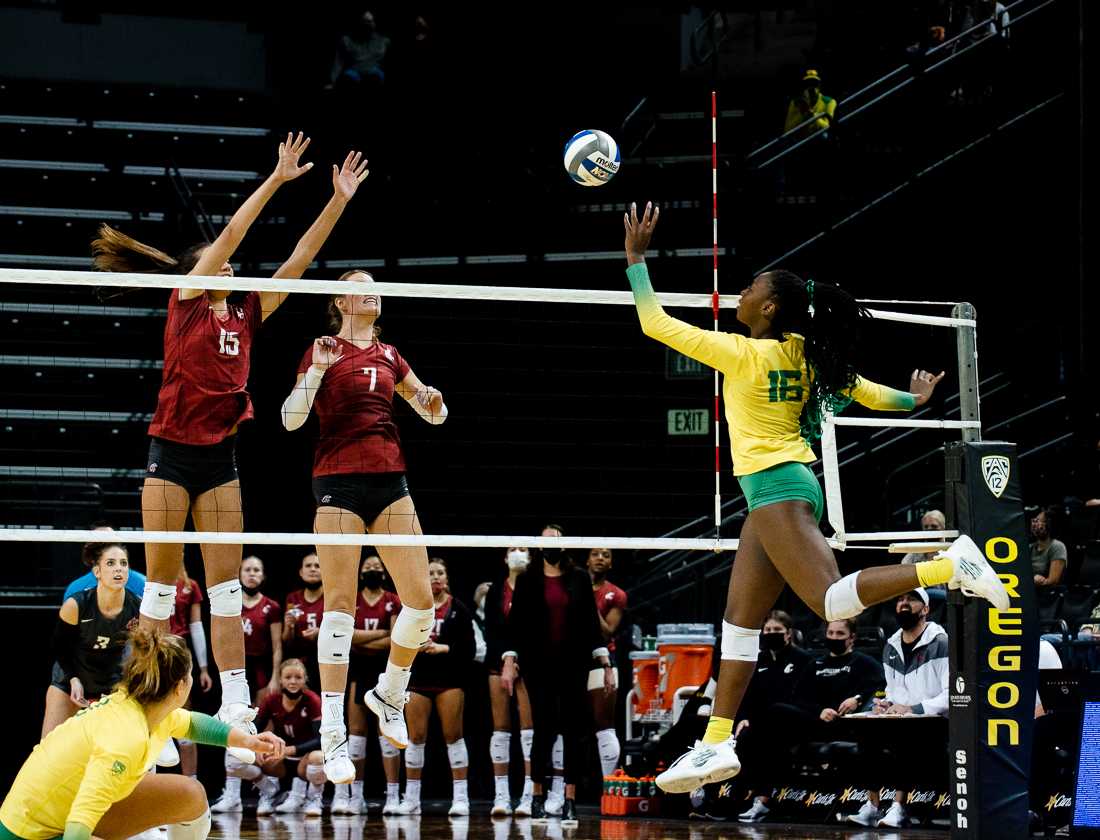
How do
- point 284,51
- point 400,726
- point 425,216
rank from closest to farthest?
point 400,726
point 425,216
point 284,51

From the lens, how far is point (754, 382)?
7.00 m

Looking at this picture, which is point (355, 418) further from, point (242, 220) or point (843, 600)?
point (843, 600)

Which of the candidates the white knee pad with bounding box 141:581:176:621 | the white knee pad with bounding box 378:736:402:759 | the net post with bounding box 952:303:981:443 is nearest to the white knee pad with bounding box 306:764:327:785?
the white knee pad with bounding box 378:736:402:759

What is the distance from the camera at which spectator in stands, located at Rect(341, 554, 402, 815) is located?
13.4 metres

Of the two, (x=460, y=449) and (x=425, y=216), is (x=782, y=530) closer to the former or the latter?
(x=460, y=449)

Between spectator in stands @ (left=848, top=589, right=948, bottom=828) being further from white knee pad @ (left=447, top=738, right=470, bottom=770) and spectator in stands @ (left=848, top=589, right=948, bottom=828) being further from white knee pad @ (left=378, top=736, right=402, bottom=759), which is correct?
white knee pad @ (left=378, top=736, right=402, bottom=759)

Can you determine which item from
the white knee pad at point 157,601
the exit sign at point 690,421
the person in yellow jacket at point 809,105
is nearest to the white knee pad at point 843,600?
the white knee pad at point 157,601

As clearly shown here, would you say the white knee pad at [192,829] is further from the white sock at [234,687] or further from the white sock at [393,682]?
the white sock at [393,682]

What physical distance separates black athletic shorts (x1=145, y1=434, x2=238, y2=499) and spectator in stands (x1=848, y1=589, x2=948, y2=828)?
5571 millimetres

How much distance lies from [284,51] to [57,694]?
38.3 ft

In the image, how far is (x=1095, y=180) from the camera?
48.4ft

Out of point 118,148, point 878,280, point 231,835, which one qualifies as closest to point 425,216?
point 118,148

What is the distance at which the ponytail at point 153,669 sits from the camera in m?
6.48

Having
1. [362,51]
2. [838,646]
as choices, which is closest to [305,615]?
[838,646]
